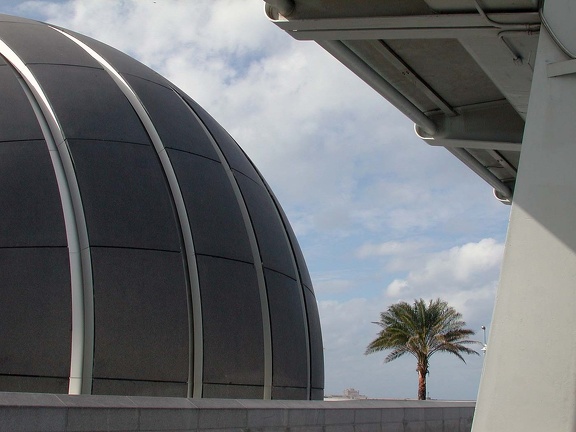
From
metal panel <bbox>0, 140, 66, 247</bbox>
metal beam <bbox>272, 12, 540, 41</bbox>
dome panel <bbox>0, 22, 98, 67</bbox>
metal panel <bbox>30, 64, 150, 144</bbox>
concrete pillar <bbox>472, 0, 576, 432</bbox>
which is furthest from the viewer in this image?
dome panel <bbox>0, 22, 98, 67</bbox>

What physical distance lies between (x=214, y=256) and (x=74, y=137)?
9.22 ft

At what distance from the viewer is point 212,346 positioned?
11.8 metres

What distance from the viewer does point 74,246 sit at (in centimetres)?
1105

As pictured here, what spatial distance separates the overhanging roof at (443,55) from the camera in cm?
818

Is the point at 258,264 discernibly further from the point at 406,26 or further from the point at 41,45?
the point at 406,26

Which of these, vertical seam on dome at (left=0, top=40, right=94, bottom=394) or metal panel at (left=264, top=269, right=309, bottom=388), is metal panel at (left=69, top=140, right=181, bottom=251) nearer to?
vertical seam on dome at (left=0, top=40, right=94, bottom=394)

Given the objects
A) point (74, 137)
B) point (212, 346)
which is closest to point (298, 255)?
point (212, 346)

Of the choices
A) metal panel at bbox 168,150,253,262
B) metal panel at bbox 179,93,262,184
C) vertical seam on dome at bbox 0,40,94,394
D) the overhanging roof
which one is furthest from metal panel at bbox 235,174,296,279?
vertical seam on dome at bbox 0,40,94,394

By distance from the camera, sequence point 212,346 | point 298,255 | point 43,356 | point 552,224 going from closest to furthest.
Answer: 1. point 552,224
2. point 43,356
3. point 212,346
4. point 298,255

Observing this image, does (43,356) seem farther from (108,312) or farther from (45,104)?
(45,104)

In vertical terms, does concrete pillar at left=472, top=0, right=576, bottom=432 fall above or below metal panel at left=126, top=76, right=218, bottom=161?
below

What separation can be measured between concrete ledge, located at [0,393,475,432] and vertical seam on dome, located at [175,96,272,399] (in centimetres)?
100

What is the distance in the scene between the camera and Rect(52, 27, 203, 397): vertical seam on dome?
1157cm

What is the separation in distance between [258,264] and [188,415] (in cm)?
384
